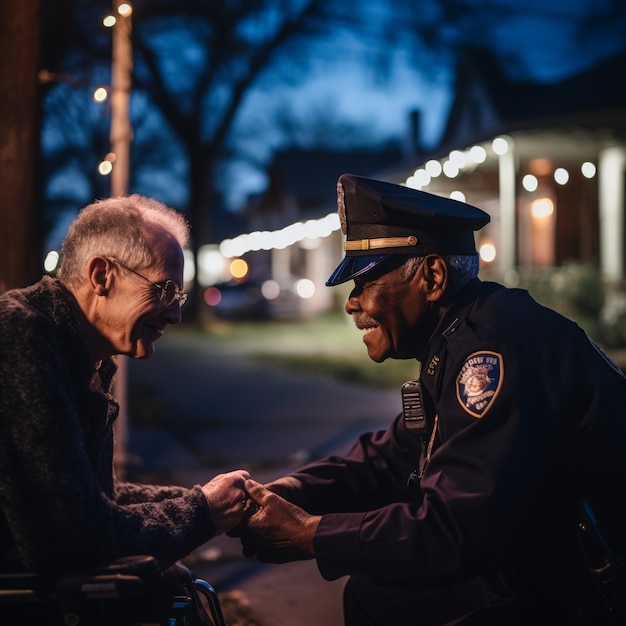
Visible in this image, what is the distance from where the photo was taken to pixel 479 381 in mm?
2039

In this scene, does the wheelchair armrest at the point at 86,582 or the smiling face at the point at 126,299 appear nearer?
the wheelchair armrest at the point at 86,582

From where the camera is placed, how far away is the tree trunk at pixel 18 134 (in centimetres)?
463

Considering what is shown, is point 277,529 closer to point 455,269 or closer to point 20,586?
point 20,586

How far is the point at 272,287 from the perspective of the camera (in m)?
33.5

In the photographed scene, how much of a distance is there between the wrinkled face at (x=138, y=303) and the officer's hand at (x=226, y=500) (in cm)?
44

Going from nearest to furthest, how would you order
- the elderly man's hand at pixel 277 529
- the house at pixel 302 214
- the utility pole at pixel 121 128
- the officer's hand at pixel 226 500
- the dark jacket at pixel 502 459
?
the dark jacket at pixel 502 459 < the elderly man's hand at pixel 277 529 < the officer's hand at pixel 226 500 < the utility pole at pixel 121 128 < the house at pixel 302 214

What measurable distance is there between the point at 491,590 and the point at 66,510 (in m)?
1.12

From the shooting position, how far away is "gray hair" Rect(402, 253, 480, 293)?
238 cm

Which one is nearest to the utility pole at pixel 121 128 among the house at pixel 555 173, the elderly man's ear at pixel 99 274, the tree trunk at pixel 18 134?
the tree trunk at pixel 18 134

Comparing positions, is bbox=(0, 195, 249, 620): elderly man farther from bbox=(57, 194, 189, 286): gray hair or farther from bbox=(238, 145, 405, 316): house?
bbox=(238, 145, 405, 316): house

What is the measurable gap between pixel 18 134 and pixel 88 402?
2930mm

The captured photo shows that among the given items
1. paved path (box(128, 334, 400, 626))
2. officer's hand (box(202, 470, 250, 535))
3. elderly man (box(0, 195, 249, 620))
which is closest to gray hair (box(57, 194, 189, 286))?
elderly man (box(0, 195, 249, 620))

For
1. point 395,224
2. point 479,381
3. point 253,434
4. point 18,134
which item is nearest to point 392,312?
point 395,224

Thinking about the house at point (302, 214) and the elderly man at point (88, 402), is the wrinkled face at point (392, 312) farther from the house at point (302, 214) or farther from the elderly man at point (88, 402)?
the house at point (302, 214)
